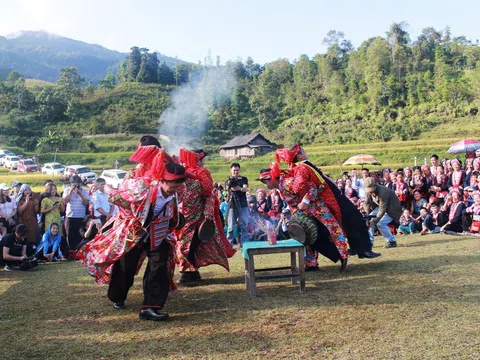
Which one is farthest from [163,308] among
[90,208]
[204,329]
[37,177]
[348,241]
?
[37,177]

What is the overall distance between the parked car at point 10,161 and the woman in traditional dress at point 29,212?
38210mm

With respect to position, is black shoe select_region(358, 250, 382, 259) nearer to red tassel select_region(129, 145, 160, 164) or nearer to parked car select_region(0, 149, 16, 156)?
red tassel select_region(129, 145, 160, 164)

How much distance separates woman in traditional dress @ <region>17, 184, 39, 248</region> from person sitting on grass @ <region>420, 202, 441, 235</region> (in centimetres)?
810

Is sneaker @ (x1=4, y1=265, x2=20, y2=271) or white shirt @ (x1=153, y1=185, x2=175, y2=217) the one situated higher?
white shirt @ (x1=153, y1=185, x2=175, y2=217)

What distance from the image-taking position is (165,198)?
189 inches

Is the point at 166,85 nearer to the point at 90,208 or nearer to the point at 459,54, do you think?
the point at 459,54

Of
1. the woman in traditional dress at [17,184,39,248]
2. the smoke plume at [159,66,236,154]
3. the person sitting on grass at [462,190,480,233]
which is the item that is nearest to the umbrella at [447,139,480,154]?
the person sitting on grass at [462,190,480,233]

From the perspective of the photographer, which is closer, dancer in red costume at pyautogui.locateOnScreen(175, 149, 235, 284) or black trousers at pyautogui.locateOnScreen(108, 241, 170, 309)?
black trousers at pyautogui.locateOnScreen(108, 241, 170, 309)

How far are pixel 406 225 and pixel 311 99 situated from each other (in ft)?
223

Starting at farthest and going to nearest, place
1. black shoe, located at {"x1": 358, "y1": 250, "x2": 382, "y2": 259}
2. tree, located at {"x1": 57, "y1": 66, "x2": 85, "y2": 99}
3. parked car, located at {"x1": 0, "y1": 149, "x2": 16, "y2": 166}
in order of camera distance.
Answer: tree, located at {"x1": 57, "y1": 66, "x2": 85, "y2": 99}, parked car, located at {"x1": 0, "y1": 149, "x2": 16, "y2": 166}, black shoe, located at {"x1": 358, "y1": 250, "x2": 382, "y2": 259}

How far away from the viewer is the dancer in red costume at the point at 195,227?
20.4ft

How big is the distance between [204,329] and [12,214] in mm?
6568

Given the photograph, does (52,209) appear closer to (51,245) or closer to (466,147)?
(51,245)

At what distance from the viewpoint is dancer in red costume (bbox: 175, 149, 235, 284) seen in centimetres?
622
